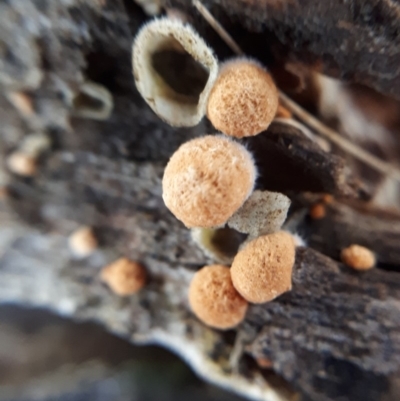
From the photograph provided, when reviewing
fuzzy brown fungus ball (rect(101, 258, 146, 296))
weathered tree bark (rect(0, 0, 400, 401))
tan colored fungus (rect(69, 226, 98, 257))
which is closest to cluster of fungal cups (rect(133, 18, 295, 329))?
weathered tree bark (rect(0, 0, 400, 401))

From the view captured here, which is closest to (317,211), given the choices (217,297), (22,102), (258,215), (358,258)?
(358,258)

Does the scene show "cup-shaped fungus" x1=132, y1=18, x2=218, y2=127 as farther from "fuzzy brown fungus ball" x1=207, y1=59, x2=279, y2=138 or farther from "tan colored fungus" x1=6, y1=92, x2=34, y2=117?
"tan colored fungus" x1=6, y1=92, x2=34, y2=117

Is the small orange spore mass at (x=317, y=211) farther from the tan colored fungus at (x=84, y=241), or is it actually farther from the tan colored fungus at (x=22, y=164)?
the tan colored fungus at (x=22, y=164)

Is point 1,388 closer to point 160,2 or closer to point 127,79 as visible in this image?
point 127,79

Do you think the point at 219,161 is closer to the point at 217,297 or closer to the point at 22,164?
the point at 217,297

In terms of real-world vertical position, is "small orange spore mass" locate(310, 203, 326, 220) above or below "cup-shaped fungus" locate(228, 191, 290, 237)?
above

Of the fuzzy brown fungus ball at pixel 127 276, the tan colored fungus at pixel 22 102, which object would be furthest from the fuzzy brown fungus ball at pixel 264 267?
the tan colored fungus at pixel 22 102
